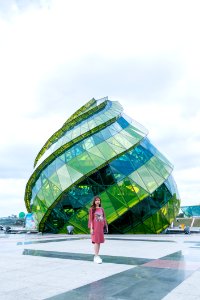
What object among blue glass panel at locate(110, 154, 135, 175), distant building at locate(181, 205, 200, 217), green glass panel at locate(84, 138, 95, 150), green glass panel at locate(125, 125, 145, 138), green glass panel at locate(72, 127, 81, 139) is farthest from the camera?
distant building at locate(181, 205, 200, 217)

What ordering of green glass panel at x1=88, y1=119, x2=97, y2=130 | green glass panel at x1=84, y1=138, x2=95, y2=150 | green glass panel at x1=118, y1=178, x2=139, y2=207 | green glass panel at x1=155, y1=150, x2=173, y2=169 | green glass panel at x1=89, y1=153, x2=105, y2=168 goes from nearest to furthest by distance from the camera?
green glass panel at x1=89, y1=153, x2=105, y2=168, green glass panel at x1=118, y1=178, x2=139, y2=207, green glass panel at x1=84, y1=138, x2=95, y2=150, green glass panel at x1=88, y1=119, x2=97, y2=130, green glass panel at x1=155, y1=150, x2=173, y2=169

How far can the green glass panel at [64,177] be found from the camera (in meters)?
22.6

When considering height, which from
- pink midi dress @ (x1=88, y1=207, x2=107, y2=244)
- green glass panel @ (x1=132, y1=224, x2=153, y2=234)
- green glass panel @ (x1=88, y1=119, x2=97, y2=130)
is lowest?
green glass panel @ (x1=132, y1=224, x2=153, y2=234)

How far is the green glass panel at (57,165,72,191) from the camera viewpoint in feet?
74.0

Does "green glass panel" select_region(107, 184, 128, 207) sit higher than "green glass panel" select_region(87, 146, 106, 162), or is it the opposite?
"green glass panel" select_region(87, 146, 106, 162)

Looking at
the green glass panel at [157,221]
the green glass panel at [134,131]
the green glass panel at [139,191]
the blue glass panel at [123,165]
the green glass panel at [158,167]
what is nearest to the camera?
the green glass panel at [139,191]

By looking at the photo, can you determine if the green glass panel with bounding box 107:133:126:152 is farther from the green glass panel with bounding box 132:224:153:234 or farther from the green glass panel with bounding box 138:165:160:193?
the green glass panel with bounding box 132:224:153:234

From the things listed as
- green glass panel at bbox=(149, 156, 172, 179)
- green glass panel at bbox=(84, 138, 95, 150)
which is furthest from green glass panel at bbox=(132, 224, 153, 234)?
green glass panel at bbox=(84, 138, 95, 150)

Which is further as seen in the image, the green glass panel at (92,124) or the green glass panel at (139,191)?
the green glass panel at (92,124)

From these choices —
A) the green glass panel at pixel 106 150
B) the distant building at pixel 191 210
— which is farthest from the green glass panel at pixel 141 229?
the distant building at pixel 191 210

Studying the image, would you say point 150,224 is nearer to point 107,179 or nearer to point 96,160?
point 107,179

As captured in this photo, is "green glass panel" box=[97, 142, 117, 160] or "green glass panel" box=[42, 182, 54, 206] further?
"green glass panel" box=[42, 182, 54, 206]

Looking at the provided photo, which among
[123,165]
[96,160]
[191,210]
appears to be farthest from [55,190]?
[191,210]

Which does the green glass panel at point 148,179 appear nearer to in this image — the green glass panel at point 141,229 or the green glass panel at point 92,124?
the green glass panel at point 141,229
